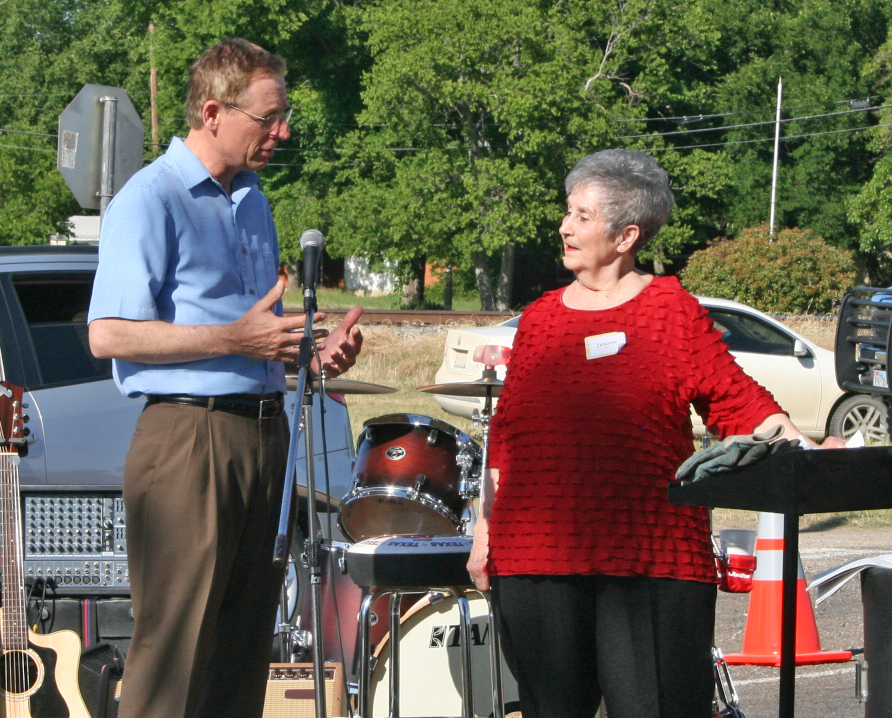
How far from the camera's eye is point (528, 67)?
3466cm

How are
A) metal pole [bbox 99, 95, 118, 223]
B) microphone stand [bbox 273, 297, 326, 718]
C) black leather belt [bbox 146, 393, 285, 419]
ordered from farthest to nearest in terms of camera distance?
metal pole [bbox 99, 95, 118, 223]
black leather belt [bbox 146, 393, 285, 419]
microphone stand [bbox 273, 297, 326, 718]

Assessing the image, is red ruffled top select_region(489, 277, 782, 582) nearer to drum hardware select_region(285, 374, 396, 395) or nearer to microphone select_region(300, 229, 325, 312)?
microphone select_region(300, 229, 325, 312)

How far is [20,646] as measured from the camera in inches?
172

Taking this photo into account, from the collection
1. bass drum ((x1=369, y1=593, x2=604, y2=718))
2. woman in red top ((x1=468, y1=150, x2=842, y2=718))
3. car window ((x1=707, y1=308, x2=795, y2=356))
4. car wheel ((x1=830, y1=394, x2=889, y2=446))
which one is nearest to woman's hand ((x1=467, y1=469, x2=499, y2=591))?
woman in red top ((x1=468, y1=150, x2=842, y2=718))

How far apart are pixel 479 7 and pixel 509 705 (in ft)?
105

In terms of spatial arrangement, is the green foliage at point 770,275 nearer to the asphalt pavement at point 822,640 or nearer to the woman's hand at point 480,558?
the asphalt pavement at point 822,640

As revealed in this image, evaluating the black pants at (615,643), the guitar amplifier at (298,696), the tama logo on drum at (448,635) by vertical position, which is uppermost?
the black pants at (615,643)

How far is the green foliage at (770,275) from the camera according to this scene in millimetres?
26500

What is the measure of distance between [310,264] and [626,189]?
89 cm

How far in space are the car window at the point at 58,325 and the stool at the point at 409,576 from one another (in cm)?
238

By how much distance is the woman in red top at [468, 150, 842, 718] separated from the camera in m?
2.81

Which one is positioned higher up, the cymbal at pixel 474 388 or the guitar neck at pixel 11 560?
the cymbal at pixel 474 388

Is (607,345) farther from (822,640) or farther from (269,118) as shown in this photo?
(822,640)

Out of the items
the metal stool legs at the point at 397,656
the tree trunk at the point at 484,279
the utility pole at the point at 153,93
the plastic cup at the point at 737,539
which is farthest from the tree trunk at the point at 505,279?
the metal stool legs at the point at 397,656
